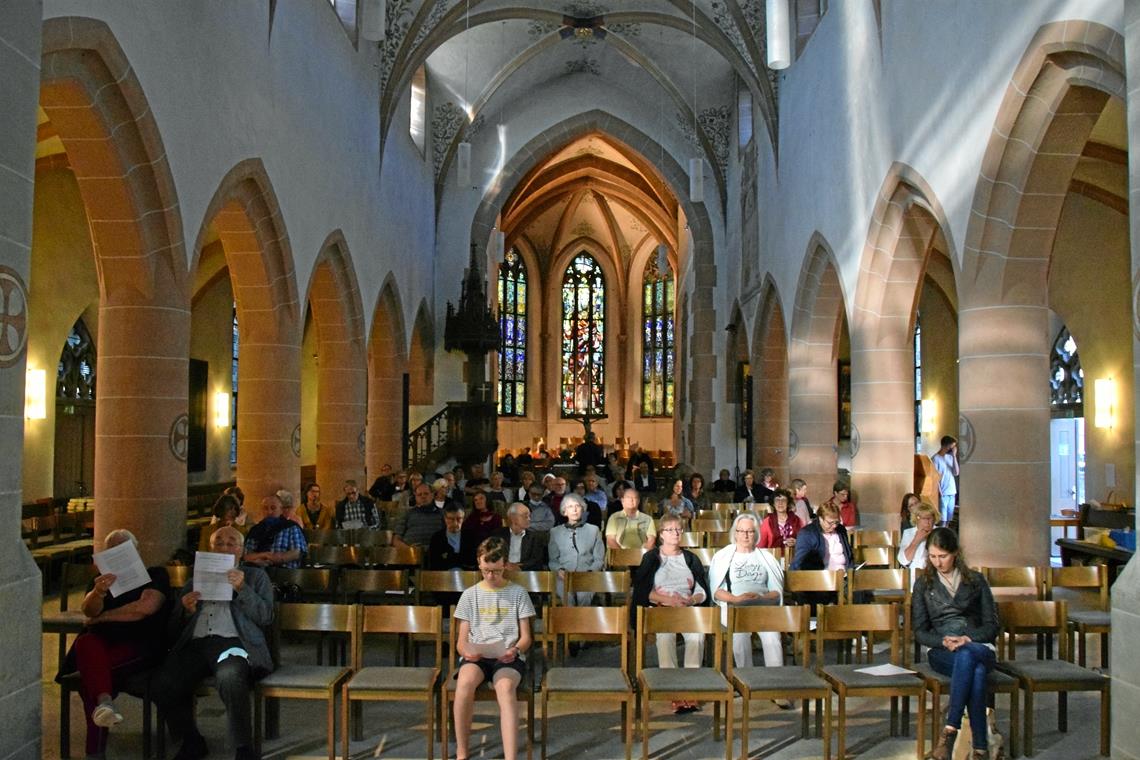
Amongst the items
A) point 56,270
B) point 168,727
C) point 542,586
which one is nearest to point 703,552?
point 542,586

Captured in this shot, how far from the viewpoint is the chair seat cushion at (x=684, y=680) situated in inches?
213

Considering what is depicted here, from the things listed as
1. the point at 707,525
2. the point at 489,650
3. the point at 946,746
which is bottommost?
the point at 946,746

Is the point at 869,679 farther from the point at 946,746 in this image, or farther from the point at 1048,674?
the point at 1048,674

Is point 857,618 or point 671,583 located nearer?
point 857,618

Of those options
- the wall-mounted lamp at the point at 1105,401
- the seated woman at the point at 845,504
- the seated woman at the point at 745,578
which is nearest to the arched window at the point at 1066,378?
the wall-mounted lamp at the point at 1105,401

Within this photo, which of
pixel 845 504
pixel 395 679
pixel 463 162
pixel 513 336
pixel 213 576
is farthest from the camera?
pixel 513 336

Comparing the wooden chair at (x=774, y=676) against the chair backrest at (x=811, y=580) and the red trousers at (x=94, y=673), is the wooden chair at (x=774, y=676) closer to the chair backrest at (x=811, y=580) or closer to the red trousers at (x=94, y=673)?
the chair backrest at (x=811, y=580)

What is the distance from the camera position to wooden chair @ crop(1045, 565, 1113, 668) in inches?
272

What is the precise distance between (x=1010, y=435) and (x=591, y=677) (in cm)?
478

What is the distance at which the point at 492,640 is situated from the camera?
5641 mm

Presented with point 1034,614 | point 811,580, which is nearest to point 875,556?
point 811,580

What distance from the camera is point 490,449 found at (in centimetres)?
2156

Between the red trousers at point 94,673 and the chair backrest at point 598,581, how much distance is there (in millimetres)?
3022

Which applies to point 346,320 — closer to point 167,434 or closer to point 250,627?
point 167,434
